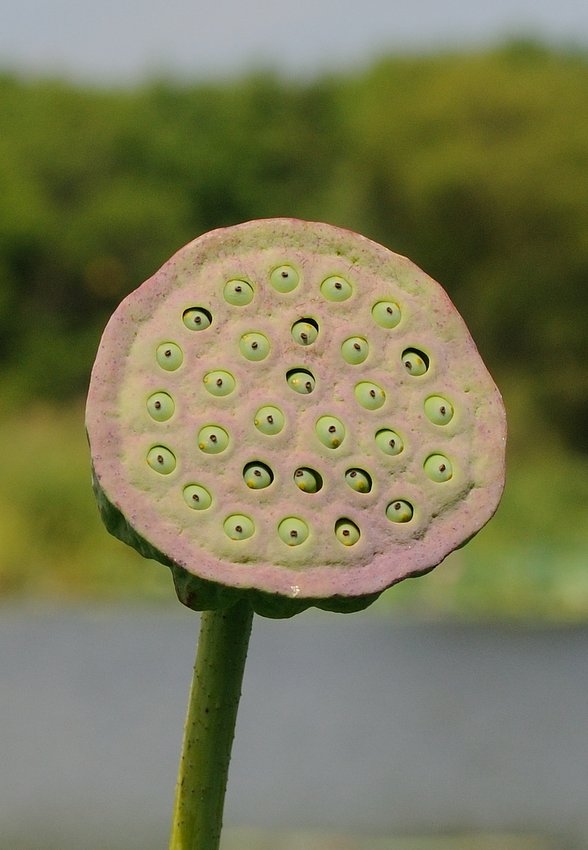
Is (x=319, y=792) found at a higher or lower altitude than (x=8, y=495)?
lower

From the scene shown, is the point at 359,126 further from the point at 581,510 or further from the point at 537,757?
the point at 537,757

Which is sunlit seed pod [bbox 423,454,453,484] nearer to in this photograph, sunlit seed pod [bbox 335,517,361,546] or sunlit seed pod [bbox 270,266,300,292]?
sunlit seed pod [bbox 335,517,361,546]

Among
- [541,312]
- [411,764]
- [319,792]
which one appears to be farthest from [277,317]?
[541,312]

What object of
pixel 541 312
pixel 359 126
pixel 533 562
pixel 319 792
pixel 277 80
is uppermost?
pixel 277 80

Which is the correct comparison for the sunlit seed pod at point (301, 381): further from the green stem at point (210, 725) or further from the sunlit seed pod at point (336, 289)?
the green stem at point (210, 725)

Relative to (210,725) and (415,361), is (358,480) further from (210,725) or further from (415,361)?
(210,725)

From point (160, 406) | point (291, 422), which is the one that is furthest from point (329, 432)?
point (160, 406)
